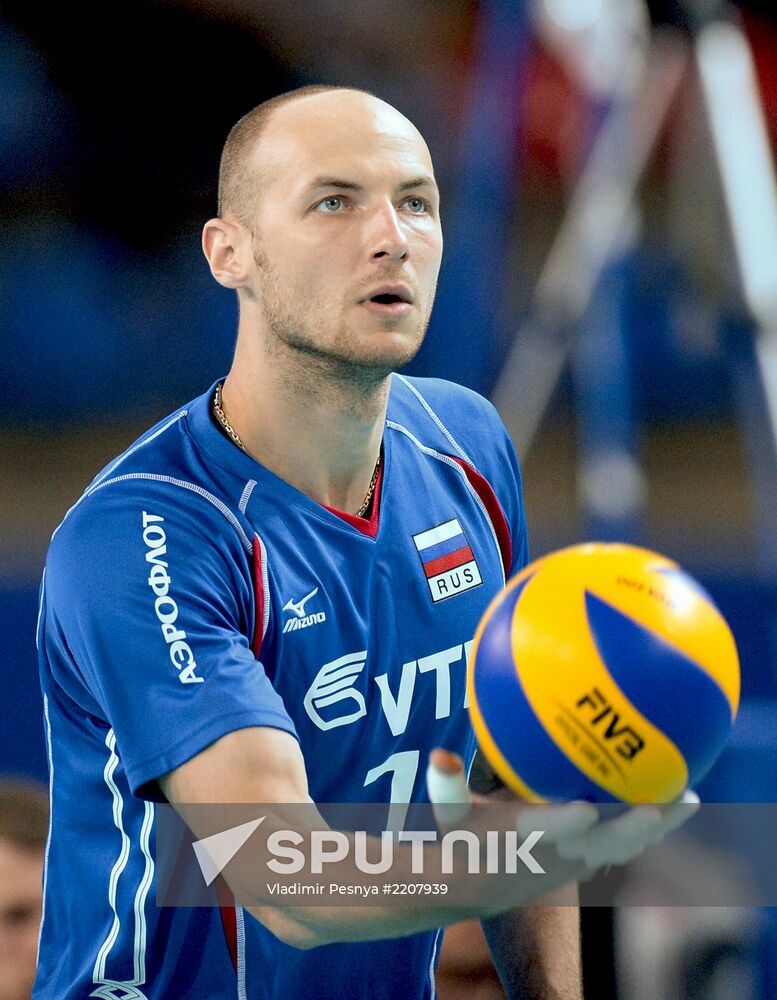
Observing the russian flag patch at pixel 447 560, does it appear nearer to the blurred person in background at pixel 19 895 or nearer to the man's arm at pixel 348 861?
the man's arm at pixel 348 861

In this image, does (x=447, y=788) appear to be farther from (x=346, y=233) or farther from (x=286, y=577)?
(x=346, y=233)

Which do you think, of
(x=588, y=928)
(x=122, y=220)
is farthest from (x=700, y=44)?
(x=122, y=220)

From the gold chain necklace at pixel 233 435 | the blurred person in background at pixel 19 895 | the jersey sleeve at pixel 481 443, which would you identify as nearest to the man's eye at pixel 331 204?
the gold chain necklace at pixel 233 435

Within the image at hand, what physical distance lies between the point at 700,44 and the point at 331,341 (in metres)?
3.59

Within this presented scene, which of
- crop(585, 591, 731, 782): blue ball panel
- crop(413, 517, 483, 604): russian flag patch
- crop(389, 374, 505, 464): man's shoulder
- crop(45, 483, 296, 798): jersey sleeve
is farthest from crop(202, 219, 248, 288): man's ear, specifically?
crop(585, 591, 731, 782): blue ball panel

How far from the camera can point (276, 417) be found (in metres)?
3.01

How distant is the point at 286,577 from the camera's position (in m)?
2.84

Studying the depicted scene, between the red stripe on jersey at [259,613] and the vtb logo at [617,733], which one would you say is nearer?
the vtb logo at [617,733]

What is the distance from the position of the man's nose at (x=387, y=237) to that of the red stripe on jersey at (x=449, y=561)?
0.72m

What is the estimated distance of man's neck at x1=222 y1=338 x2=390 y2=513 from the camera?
2.99 meters

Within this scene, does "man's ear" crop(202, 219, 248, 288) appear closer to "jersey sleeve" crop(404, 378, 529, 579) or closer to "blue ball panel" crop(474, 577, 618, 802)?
"jersey sleeve" crop(404, 378, 529, 579)

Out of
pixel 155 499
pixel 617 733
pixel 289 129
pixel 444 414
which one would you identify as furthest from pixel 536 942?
pixel 289 129

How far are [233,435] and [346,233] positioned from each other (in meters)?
0.52

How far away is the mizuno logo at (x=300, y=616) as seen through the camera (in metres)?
2.82
